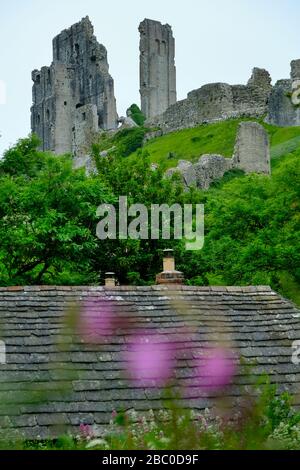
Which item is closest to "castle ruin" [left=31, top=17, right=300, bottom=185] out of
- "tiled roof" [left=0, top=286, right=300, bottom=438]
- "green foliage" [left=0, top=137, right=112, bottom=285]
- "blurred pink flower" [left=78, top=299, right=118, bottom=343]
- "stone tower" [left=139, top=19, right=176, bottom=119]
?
"stone tower" [left=139, top=19, right=176, bottom=119]

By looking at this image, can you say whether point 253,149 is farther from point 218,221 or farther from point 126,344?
A: point 126,344

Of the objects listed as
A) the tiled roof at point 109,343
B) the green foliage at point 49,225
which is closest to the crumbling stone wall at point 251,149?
the green foliage at point 49,225

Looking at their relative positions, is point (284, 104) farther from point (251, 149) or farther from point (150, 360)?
point (150, 360)

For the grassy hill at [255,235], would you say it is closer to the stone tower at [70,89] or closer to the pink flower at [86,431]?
the pink flower at [86,431]

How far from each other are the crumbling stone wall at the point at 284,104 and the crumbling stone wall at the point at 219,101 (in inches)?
143

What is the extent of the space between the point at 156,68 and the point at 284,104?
4834 cm

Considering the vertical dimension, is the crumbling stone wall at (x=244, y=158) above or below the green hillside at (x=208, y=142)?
below

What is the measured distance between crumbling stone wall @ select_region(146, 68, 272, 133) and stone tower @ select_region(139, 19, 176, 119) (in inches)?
1313

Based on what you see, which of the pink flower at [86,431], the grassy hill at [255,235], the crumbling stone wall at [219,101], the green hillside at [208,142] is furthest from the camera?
the crumbling stone wall at [219,101]

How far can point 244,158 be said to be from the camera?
176ft

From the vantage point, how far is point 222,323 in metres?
12.5

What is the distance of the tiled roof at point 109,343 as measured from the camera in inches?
388
